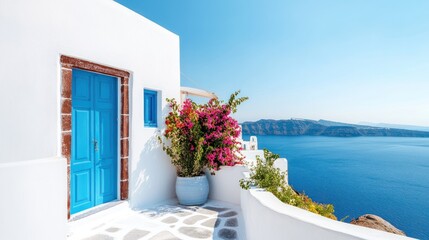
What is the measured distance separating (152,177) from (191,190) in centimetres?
88

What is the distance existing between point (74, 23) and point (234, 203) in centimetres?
433

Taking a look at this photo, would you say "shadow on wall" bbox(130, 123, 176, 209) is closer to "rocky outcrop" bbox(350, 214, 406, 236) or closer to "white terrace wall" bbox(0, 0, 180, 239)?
"white terrace wall" bbox(0, 0, 180, 239)

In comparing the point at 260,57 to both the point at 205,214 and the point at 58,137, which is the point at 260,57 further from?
the point at 58,137

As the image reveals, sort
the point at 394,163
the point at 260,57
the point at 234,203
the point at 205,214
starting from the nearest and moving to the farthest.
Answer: the point at 205,214 → the point at 234,203 → the point at 260,57 → the point at 394,163

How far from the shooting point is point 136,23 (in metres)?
4.48

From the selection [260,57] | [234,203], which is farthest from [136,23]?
[260,57]

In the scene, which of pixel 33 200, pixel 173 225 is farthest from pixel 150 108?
pixel 33 200

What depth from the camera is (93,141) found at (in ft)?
13.0

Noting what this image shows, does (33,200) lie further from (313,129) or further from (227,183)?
(313,129)

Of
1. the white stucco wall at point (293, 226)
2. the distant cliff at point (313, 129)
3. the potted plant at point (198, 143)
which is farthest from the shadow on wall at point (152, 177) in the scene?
the distant cliff at point (313, 129)

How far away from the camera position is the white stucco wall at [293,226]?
148cm

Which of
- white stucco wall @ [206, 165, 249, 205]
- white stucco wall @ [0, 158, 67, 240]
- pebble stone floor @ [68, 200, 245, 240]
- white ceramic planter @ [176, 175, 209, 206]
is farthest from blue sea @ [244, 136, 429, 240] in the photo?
white stucco wall @ [0, 158, 67, 240]

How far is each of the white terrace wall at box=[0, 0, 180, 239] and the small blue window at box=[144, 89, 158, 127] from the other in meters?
0.19

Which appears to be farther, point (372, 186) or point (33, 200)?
point (372, 186)
